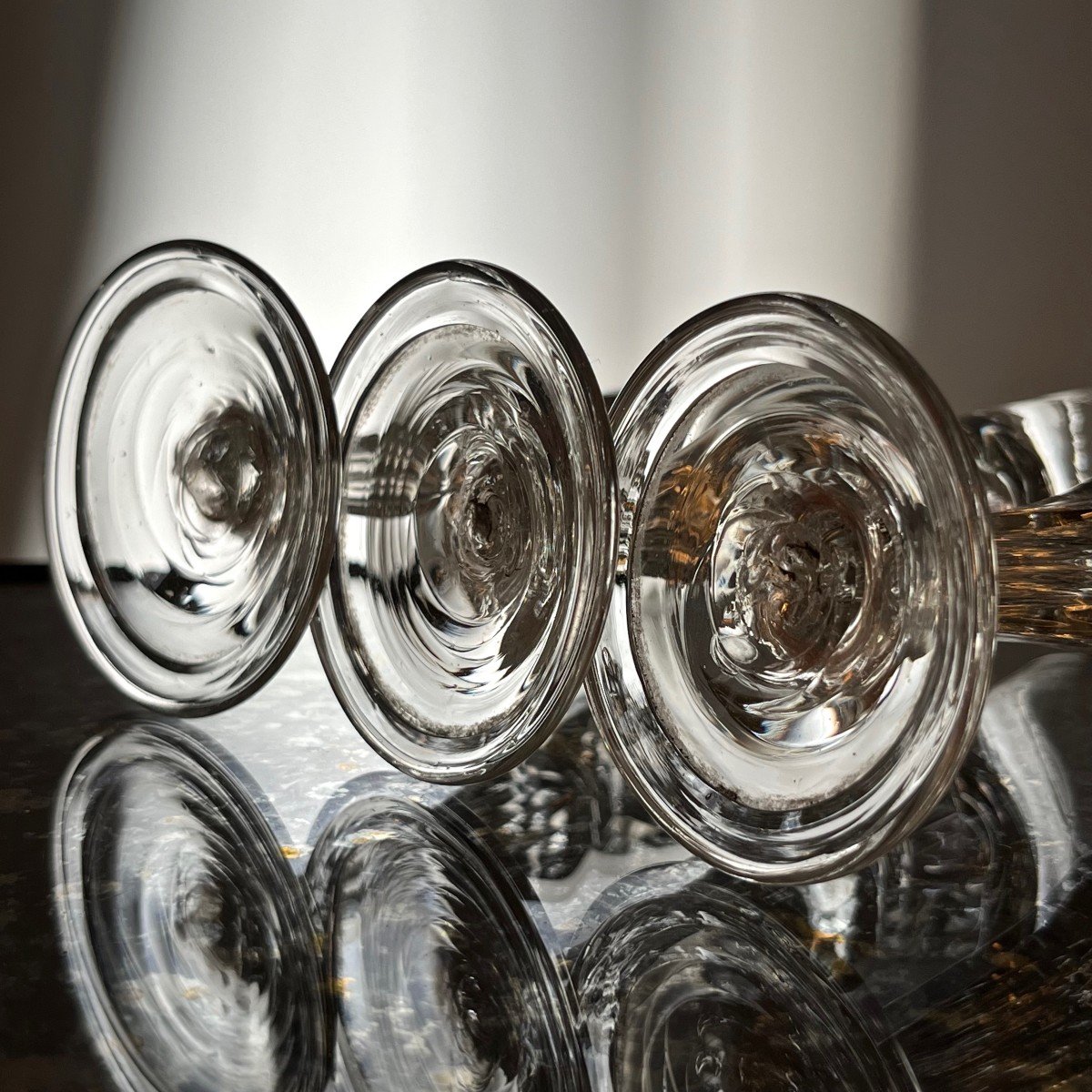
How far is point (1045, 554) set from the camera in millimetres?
992

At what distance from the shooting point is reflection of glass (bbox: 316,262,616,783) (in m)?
Result: 0.67

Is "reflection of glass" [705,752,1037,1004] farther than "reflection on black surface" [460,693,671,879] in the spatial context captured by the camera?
No

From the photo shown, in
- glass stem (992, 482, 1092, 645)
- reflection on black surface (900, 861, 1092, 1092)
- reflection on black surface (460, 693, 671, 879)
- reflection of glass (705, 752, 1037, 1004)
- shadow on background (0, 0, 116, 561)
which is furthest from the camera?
shadow on background (0, 0, 116, 561)

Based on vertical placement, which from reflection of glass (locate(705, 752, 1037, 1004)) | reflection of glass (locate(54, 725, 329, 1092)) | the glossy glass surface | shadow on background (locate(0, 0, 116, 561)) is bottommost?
reflection of glass (locate(54, 725, 329, 1092))

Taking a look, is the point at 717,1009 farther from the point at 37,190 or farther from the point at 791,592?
the point at 37,190

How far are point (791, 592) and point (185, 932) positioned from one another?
336 millimetres

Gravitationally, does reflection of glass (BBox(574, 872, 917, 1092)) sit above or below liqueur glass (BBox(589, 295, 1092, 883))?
below

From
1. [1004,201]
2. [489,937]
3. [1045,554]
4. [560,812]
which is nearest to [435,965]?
[489,937]

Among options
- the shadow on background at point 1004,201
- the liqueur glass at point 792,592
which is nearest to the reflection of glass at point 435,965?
the liqueur glass at point 792,592

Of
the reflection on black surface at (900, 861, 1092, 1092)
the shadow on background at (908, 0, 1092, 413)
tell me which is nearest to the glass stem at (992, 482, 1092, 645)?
the reflection on black surface at (900, 861, 1092, 1092)

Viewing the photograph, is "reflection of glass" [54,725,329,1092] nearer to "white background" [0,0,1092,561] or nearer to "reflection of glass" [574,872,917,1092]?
"reflection of glass" [574,872,917,1092]

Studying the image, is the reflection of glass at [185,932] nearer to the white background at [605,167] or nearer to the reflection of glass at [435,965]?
the reflection of glass at [435,965]

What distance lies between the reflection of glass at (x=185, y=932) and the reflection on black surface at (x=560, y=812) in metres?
0.13

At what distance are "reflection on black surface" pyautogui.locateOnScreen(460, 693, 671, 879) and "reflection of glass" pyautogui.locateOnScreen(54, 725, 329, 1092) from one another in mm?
127
